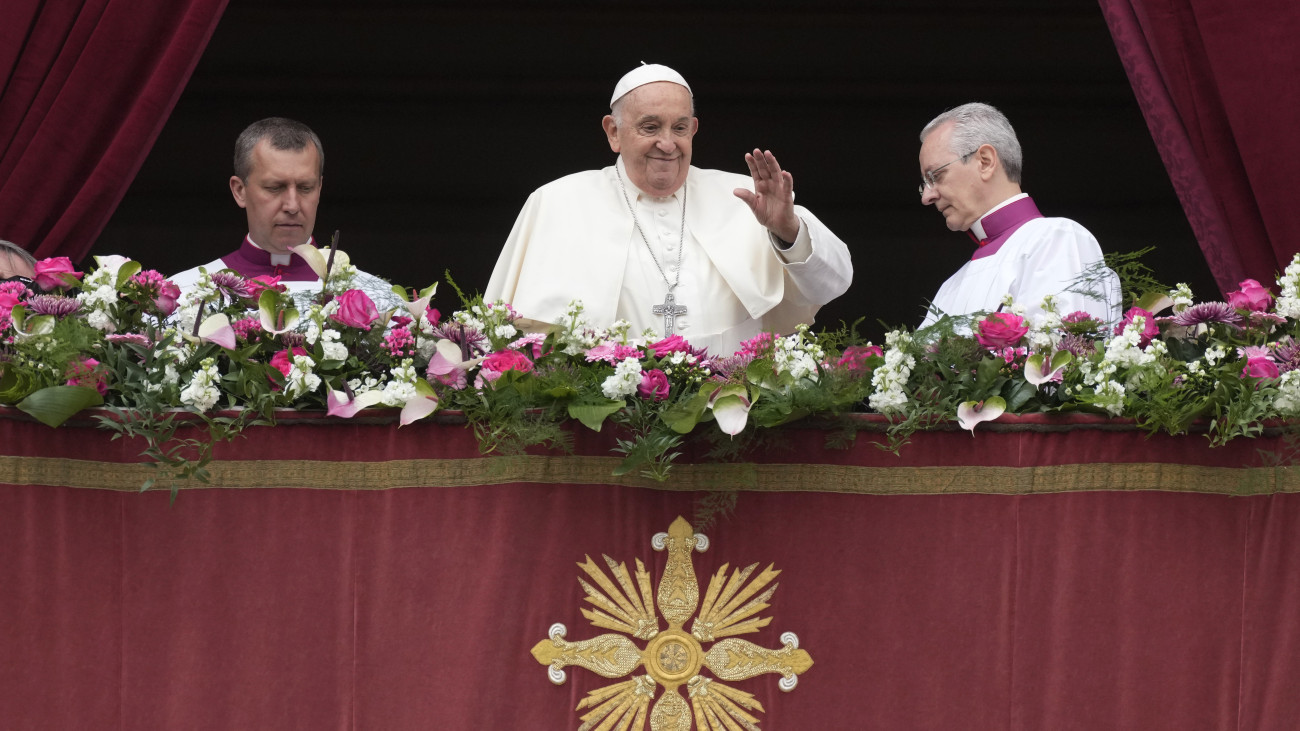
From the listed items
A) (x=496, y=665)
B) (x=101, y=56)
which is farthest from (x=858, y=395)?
(x=101, y=56)

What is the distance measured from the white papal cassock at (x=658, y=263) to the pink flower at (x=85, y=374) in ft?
3.63

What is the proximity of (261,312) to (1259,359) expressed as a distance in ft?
6.41

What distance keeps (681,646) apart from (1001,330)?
0.88m

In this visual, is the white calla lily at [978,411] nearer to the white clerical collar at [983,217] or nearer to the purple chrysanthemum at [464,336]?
the purple chrysanthemum at [464,336]

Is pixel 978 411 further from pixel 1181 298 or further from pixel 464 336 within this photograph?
pixel 464 336

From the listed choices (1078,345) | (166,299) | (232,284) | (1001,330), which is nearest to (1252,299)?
(1078,345)

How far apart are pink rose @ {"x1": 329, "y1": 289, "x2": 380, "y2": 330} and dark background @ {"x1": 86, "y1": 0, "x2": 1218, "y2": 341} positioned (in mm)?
3742

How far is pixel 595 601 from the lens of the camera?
2.94m

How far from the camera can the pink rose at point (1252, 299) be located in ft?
9.96

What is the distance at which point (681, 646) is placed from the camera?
116 inches

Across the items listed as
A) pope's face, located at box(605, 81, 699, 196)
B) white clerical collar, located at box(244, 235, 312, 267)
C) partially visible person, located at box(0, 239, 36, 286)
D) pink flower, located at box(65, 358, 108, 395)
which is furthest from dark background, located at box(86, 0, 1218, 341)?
pink flower, located at box(65, 358, 108, 395)

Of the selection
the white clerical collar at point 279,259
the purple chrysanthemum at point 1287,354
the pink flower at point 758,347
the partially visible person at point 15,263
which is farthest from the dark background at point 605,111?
the pink flower at point 758,347

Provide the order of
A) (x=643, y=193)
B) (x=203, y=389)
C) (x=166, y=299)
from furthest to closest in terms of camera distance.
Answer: (x=643, y=193)
(x=166, y=299)
(x=203, y=389)

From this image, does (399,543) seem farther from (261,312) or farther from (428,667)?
(261,312)
